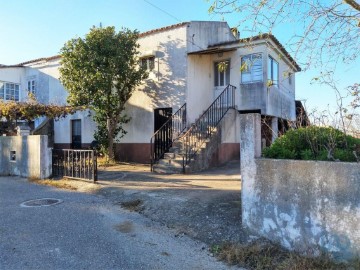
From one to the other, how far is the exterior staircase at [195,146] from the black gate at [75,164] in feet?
8.78

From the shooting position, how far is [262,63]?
1369cm

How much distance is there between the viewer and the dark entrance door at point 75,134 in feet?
60.7

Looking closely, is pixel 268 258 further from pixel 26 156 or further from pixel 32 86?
pixel 32 86

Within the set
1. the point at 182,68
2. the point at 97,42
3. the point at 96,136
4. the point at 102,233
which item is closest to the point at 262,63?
the point at 182,68

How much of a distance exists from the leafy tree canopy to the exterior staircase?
3269 mm

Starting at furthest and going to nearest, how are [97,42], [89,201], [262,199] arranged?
[97,42] < [89,201] < [262,199]

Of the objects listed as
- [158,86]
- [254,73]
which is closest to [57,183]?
[158,86]

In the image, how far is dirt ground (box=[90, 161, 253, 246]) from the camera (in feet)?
18.1

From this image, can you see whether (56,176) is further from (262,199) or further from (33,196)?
(262,199)

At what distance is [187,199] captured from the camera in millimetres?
7086

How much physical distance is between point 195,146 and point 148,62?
534cm

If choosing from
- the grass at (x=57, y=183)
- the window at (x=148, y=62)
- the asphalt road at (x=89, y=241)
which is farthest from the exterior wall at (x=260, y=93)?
the asphalt road at (x=89, y=241)

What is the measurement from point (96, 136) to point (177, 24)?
639cm

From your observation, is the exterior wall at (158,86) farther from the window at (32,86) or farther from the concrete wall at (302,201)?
the window at (32,86)
